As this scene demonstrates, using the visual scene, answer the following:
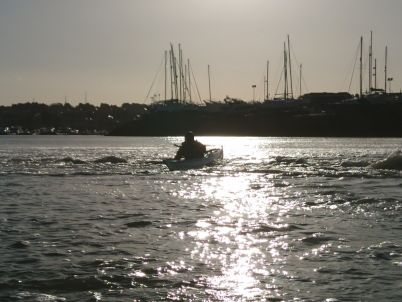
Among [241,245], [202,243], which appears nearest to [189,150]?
[202,243]

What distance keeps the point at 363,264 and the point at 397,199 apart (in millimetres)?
10741

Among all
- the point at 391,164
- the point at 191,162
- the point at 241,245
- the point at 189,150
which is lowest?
the point at 241,245

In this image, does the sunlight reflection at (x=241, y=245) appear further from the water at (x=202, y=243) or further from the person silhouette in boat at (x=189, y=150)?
the person silhouette in boat at (x=189, y=150)

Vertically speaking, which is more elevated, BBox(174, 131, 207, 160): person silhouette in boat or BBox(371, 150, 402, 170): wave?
BBox(174, 131, 207, 160): person silhouette in boat

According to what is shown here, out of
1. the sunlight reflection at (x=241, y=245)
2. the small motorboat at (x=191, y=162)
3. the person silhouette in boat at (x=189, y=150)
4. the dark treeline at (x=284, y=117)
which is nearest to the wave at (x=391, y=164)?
the small motorboat at (x=191, y=162)

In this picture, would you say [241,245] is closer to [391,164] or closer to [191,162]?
[191,162]

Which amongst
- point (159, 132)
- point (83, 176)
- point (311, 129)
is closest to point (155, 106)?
point (159, 132)

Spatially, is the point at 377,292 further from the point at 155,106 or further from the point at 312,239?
the point at 155,106

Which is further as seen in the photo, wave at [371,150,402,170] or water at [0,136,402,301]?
wave at [371,150,402,170]

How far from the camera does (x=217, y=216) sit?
17.9m

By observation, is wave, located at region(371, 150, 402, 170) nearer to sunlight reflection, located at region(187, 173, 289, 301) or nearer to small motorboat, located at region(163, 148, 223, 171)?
small motorboat, located at region(163, 148, 223, 171)

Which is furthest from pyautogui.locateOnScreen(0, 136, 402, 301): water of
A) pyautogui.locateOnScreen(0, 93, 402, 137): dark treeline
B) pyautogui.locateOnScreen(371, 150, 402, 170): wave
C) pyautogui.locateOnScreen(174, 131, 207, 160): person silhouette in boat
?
pyautogui.locateOnScreen(0, 93, 402, 137): dark treeline

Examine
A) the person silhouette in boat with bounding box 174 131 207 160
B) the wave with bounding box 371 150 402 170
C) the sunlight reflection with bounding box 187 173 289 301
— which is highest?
the person silhouette in boat with bounding box 174 131 207 160

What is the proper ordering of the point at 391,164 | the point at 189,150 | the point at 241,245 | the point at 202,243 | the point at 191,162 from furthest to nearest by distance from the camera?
the point at 191,162 < the point at 189,150 < the point at 391,164 < the point at 202,243 < the point at 241,245
